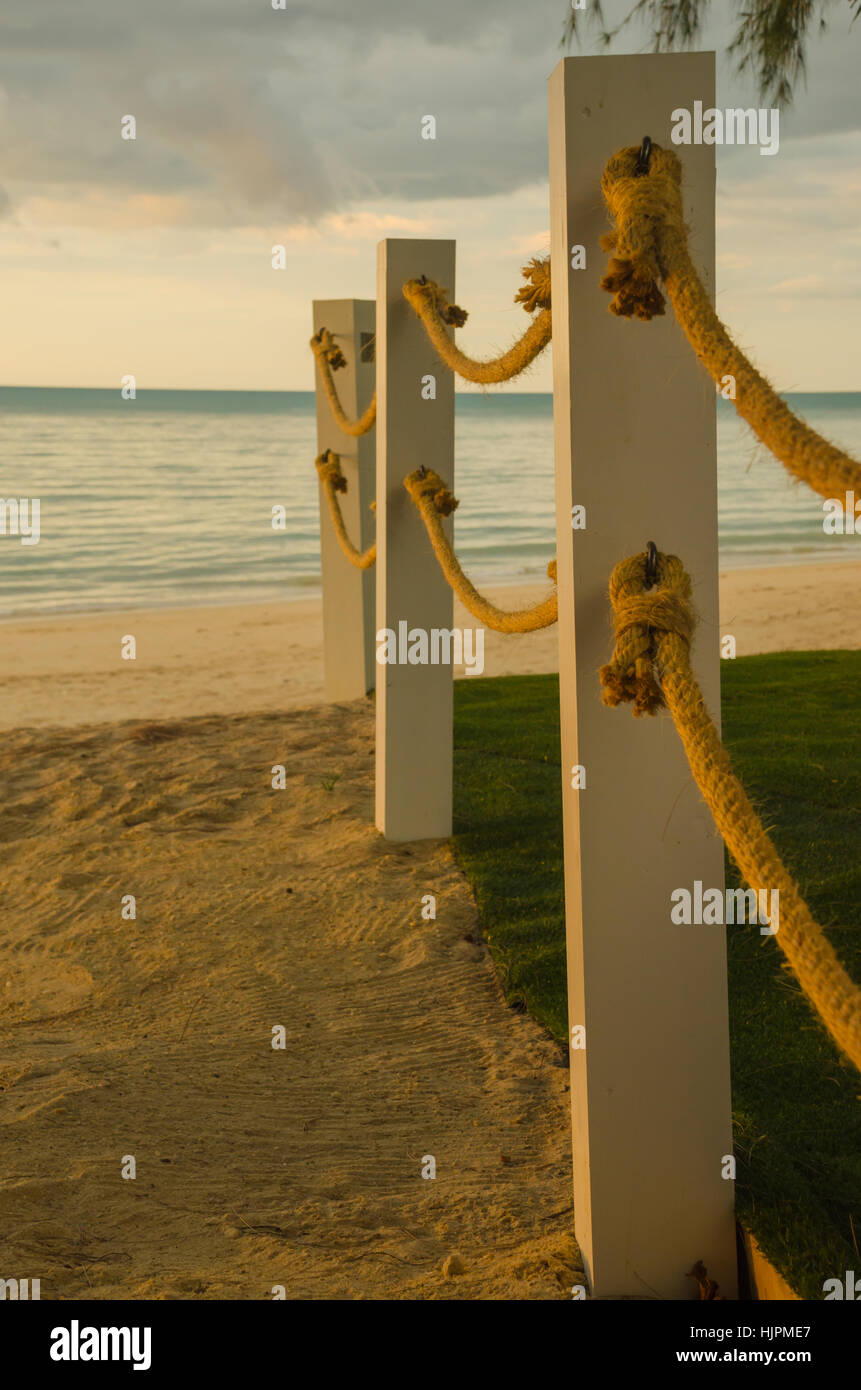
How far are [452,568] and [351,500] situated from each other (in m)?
2.93

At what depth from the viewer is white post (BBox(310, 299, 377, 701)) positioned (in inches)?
245

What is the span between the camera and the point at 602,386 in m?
1.90

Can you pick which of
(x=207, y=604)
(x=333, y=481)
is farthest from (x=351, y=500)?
(x=207, y=604)

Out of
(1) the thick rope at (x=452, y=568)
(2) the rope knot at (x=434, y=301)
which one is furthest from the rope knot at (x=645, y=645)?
(2) the rope knot at (x=434, y=301)

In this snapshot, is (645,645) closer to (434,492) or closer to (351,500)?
(434,492)

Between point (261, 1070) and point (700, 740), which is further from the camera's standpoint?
point (261, 1070)

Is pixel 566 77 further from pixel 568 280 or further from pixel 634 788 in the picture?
pixel 634 788

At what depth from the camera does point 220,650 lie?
978 cm

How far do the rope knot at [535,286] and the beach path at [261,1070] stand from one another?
1.83m

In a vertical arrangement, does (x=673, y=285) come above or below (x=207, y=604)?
below

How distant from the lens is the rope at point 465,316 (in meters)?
2.43
